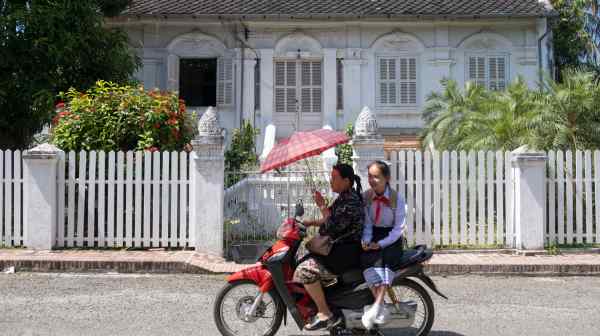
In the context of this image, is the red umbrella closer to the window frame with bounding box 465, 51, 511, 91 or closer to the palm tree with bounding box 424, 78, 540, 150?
the palm tree with bounding box 424, 78, 540, 150

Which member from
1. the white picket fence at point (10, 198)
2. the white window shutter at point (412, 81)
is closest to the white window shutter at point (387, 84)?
the white window shutter at point (412, 81)

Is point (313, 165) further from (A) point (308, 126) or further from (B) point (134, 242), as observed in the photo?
(A) point (308, 126)

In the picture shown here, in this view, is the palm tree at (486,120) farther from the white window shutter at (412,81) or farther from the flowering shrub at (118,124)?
the flowering shrub at (118,124)

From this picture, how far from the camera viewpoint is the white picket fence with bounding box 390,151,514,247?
367 inches

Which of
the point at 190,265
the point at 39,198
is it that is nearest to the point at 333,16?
the point at 39,198

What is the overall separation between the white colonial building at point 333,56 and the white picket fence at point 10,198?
10.0m

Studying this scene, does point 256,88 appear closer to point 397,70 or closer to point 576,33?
point 397,70

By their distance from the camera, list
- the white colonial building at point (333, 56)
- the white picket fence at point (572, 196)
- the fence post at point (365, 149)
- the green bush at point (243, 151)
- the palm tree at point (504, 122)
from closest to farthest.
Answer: the fence post at point (365, 149)
the white picket fence at point (572, 196)
the palm tree at point (504, 122)
the green bush at point (243, 151)
the white colonial building at point (333, 56)

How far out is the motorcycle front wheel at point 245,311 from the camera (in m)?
5.18

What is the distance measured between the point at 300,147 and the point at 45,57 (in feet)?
34.7

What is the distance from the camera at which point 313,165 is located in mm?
12422

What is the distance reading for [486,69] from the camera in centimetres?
1905

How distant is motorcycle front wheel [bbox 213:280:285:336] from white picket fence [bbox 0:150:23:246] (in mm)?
5434

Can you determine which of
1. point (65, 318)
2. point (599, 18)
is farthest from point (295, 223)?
point (599, 18)
